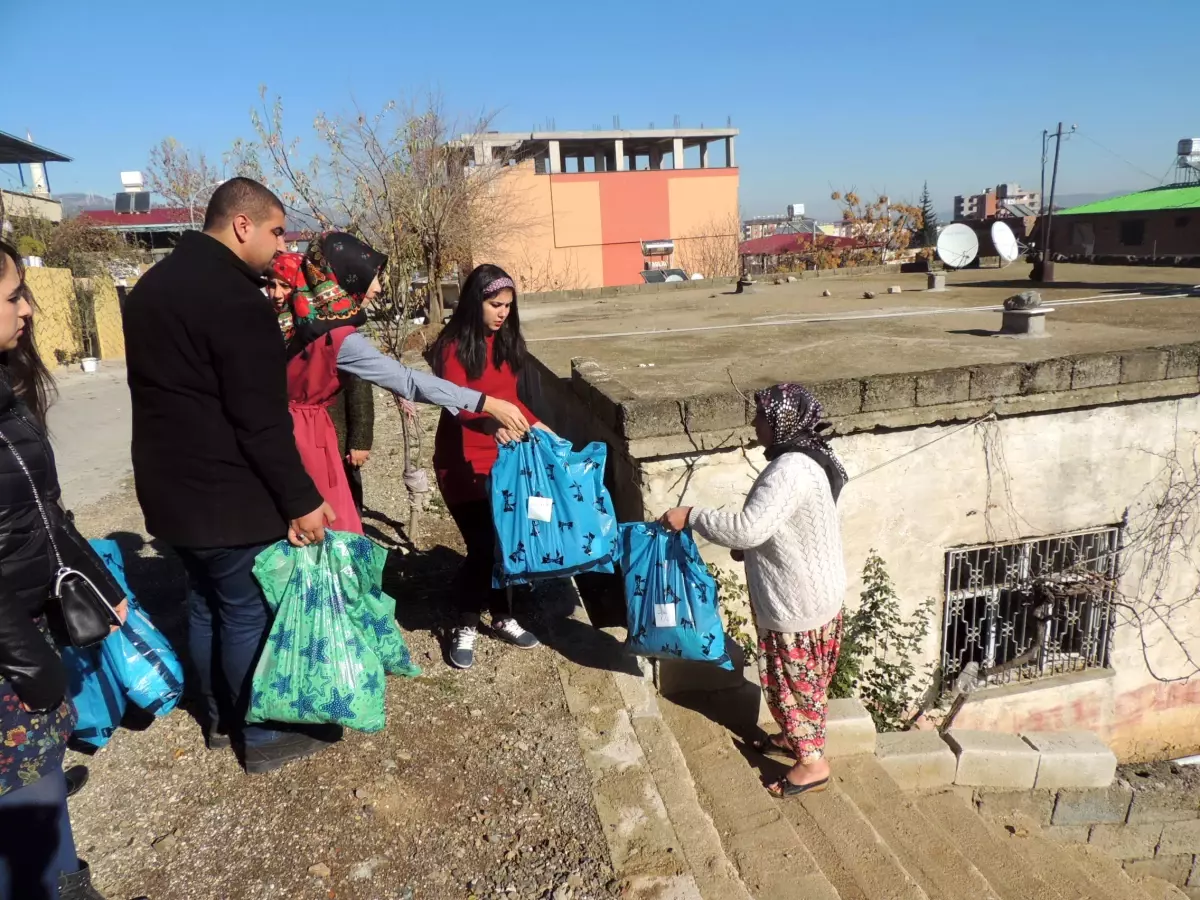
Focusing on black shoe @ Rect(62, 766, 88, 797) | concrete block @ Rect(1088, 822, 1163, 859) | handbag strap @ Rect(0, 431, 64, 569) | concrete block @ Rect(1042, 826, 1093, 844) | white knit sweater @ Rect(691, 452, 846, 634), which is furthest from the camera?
concrete block @ Rect(1088, 822, 1163, 859)

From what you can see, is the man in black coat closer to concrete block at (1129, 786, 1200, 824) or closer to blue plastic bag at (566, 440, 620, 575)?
blue plastic bag at (566, 440, 620, 575)

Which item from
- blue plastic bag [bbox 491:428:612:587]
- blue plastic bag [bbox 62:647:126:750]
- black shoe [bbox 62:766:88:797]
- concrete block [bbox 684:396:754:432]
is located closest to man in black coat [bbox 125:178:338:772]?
blue plastic bag [bbox 62:647:126:750]

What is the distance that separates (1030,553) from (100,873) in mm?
5511

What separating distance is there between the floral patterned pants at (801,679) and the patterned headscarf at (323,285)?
6.92ft

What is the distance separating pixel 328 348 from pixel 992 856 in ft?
11.6

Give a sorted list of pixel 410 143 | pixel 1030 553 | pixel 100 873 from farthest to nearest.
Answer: pixel 410 143
pixel 1030 553
pixel 100 873

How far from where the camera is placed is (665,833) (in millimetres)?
2670

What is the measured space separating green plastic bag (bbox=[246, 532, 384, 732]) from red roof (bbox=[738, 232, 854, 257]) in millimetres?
36154

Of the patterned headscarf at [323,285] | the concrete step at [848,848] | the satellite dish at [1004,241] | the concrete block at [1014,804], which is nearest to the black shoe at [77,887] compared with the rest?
the patterned headscarf at [323,285]

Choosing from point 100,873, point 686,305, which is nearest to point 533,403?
point 100,873

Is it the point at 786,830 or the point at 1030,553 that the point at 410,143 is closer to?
the point at 1030,553

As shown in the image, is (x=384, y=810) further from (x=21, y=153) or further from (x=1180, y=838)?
(x=21, y=153)

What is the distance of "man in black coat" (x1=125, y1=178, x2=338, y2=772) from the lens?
2371 millimetres

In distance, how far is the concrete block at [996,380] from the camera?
191 inches
